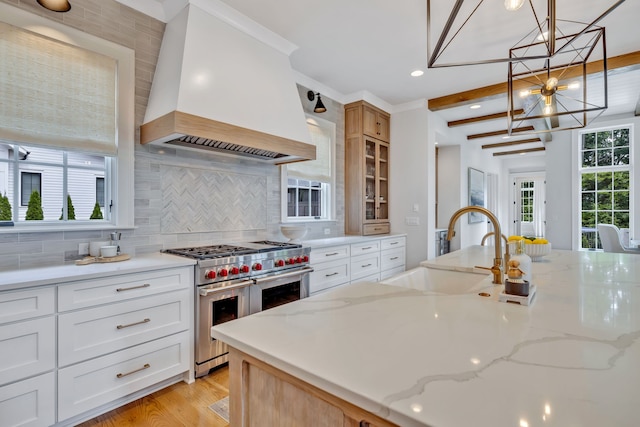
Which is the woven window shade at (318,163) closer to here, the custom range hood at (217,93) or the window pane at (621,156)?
the custom range hood at (217,93)

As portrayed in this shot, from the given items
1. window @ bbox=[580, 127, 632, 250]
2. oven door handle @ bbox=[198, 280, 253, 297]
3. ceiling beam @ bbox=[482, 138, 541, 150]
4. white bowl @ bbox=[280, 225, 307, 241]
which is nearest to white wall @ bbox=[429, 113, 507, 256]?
ceiling beam @ bbox=[482, 138, 541, 150]

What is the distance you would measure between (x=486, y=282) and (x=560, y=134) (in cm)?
602

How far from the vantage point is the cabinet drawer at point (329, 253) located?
3235 mm

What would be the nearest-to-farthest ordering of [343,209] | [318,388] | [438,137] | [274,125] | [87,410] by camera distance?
[318,388], [87,410], [274,125], [343,209], [438,137]

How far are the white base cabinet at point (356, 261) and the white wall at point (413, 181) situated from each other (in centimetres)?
23

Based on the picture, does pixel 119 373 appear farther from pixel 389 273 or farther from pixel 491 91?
pixel 491 91

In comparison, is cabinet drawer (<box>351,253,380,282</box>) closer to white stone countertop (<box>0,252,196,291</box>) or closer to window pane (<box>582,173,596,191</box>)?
white stone countertop (<box>0,252,196,291</box>)

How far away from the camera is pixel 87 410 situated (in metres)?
1.80

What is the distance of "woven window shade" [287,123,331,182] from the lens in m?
3.87

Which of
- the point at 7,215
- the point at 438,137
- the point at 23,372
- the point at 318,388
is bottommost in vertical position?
the point at 23,372

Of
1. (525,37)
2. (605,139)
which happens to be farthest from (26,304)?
(605,139)

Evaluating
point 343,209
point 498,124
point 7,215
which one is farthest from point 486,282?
point 498,124

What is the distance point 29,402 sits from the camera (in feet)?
5.27

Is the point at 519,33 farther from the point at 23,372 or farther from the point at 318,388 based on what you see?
the point at 23,372
